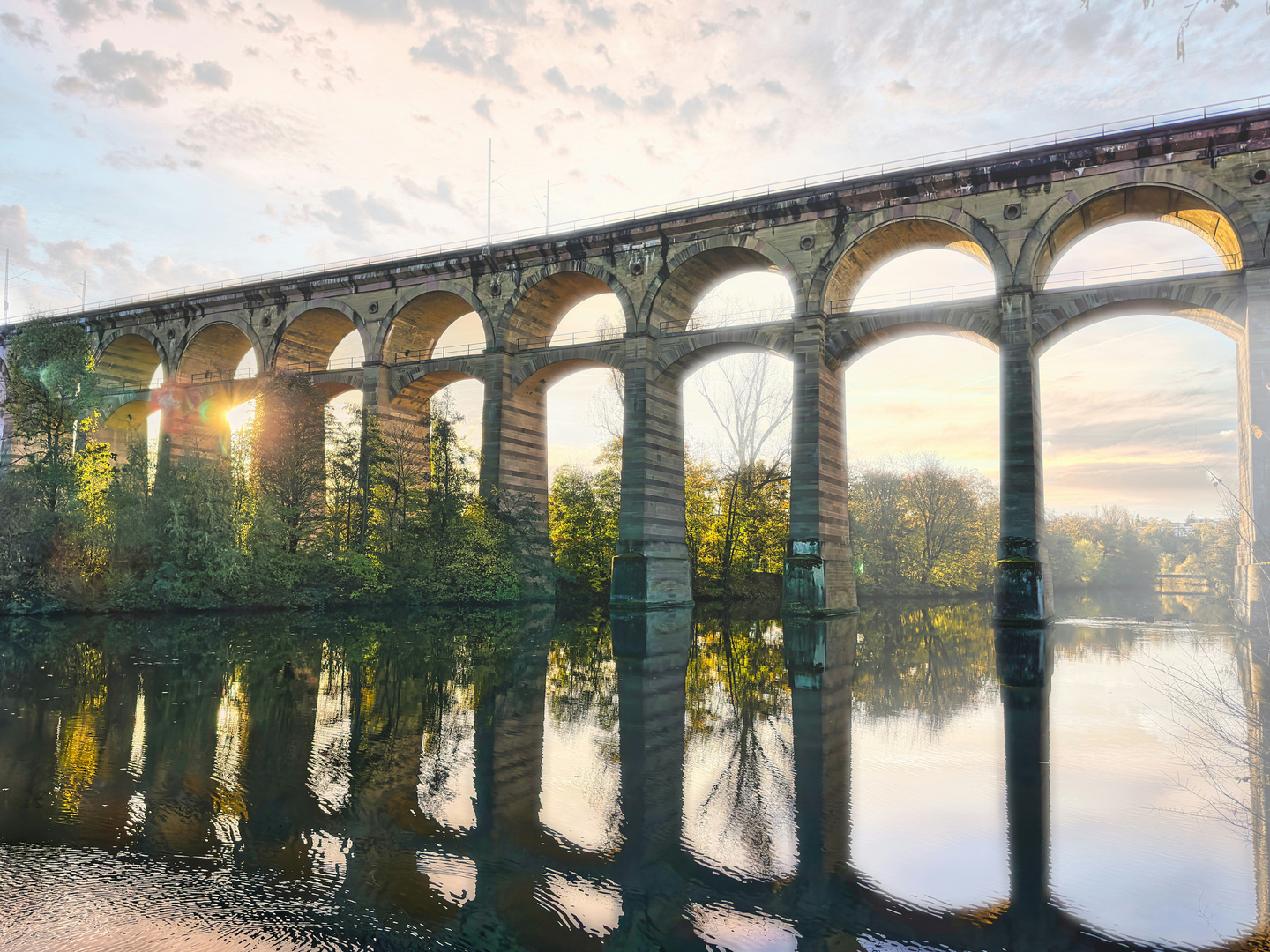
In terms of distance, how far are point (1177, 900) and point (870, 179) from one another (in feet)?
94.9

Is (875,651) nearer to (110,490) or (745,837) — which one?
(745,837)

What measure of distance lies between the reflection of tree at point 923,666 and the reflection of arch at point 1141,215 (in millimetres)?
13062

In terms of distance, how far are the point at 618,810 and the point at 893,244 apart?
3008cm

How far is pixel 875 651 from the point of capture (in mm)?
20422

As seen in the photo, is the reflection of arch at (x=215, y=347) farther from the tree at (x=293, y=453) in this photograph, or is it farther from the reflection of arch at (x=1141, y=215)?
the reflection of arch at (x=1141, y=215)

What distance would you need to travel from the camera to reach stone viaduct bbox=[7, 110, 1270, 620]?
85.7ft

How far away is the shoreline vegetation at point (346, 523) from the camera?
25422mm

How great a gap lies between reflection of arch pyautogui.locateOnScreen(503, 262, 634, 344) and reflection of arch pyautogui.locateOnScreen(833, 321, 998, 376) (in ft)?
31.7

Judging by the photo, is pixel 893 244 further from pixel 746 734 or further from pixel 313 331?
pixel 313 331

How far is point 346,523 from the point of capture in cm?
3309

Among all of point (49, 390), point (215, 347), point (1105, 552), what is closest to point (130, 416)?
point (215, 347)

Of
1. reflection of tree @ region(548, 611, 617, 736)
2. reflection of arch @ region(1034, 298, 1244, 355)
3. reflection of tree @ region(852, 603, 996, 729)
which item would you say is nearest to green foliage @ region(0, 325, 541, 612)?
reflection of tree @ region(548, 611, 617, 736)

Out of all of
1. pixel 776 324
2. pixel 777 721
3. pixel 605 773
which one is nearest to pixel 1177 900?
pixel 605 773

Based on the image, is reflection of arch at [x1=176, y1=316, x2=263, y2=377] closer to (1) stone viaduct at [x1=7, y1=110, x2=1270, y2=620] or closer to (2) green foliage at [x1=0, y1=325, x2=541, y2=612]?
(1) stone viaduct at [x1=7, y1=110, x2=1270, y2=620]
